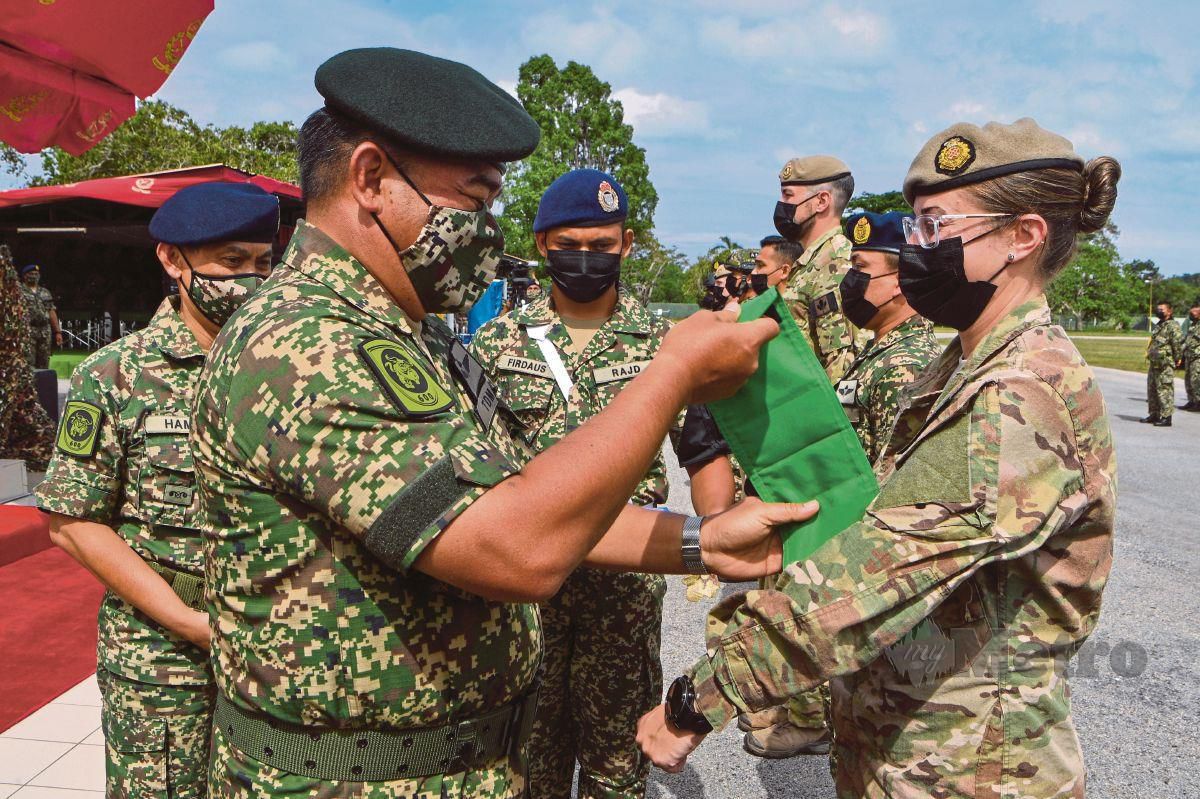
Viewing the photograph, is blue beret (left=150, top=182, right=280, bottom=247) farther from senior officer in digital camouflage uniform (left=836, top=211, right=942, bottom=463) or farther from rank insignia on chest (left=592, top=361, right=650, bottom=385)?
senior officer in digital camouflage uniform (left=836, top=211, right=942, bottom=463)

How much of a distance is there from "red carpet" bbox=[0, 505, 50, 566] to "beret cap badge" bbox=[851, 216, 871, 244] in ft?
18.3

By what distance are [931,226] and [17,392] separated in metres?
8.20

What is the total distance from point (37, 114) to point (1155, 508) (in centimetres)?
932

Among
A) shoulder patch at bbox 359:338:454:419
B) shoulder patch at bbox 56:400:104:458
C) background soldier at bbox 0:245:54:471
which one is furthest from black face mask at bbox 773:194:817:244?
background soldier at bbox 0:245:54:471

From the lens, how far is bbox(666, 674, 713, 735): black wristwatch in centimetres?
157

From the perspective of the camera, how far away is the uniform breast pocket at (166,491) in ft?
7.25

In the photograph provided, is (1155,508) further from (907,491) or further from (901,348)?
(907,491)

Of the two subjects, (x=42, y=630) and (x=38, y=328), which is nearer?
(x=42, y=630)

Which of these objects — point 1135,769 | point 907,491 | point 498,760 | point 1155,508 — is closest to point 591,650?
point 498,760

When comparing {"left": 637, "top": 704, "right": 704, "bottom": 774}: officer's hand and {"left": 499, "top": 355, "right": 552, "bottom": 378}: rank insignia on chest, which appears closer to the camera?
{"left": 637, "top": 704, "right": 704, "bottom": 774}: officer's hand

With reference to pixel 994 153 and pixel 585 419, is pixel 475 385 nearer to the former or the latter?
pixel 994 153

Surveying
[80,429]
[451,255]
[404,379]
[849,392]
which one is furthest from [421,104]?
[849,392]

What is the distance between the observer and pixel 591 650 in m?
2.76

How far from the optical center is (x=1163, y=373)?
13172mm
